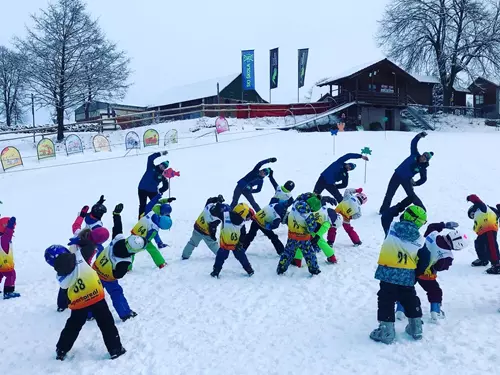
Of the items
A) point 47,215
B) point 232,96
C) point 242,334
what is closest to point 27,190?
point 47,215

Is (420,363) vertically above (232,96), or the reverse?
(232,96)

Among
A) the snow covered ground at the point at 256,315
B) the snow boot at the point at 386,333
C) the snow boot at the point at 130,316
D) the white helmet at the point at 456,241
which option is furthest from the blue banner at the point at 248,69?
the snow boot at the point at 386,333

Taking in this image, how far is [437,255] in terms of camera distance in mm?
4543

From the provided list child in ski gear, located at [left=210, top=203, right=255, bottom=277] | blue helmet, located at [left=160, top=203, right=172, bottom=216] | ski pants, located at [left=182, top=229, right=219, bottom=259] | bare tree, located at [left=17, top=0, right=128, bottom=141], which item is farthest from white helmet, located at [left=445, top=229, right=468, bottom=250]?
bare tree, located at [left=17, top=0, right=128, bottom=141]

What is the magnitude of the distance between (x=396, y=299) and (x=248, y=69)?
1097 inches

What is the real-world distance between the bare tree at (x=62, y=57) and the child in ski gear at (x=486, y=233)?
2510cm

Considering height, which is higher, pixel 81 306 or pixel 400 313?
pixel 81 306

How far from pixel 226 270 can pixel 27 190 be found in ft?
35.4

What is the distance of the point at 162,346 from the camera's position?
4.72 meters

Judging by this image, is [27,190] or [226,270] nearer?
[226,270]

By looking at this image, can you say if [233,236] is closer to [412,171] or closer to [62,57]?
[412,171]

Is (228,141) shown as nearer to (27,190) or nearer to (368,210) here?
(27,190)

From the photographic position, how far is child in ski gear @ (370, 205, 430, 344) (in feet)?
14.5

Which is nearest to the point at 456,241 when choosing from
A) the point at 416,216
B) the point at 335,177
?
the point at 416,216
